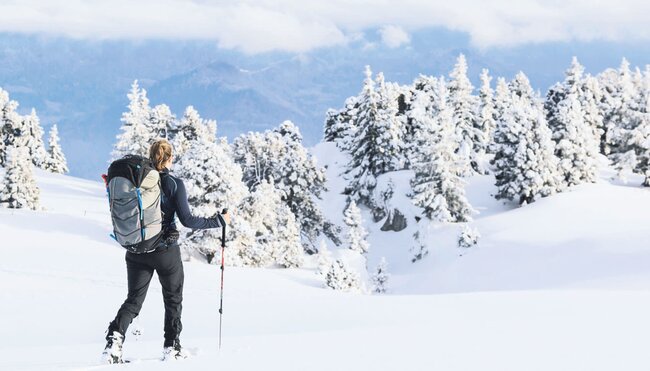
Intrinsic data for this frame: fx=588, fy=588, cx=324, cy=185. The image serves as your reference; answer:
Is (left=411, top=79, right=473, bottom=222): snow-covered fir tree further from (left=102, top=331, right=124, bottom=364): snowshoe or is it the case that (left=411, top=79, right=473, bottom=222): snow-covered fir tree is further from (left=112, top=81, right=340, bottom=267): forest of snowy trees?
(left=102, top=331, right=124, bottom=364): snowshoe

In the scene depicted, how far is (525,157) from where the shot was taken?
46062 mm

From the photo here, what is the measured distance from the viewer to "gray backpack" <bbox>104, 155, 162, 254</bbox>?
6434 millimetres

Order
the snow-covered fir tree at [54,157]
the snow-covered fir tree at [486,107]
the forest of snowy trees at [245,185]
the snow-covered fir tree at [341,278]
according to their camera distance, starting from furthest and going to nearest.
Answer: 1. the snow-covered fir tree at [54,157]
2. the snow-covered fir tree at [486,107]
3. the forest of snowy trees at [245,185]
4. the snow-covered fir tree at [341,278]

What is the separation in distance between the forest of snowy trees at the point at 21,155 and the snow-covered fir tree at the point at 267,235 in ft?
53.8

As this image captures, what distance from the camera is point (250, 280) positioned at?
1074 inches

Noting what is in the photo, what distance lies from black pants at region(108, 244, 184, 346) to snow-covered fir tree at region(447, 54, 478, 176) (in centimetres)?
5327

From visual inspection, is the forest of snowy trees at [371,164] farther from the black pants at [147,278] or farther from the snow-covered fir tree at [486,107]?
the black pants at [147,278]

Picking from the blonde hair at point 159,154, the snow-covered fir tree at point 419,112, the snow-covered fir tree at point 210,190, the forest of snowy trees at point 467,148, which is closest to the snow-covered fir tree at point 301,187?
the forest of snowy trees at point 467,148

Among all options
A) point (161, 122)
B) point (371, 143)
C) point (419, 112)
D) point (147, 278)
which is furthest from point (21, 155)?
point (147, 278)

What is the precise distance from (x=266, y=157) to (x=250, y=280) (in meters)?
26.3

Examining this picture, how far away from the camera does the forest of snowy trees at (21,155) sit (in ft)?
136

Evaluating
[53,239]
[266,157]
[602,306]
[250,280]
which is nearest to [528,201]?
[266,157]

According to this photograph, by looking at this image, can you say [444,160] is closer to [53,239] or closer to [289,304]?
[53,239]

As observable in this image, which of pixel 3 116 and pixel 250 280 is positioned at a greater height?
pixel 3 116
